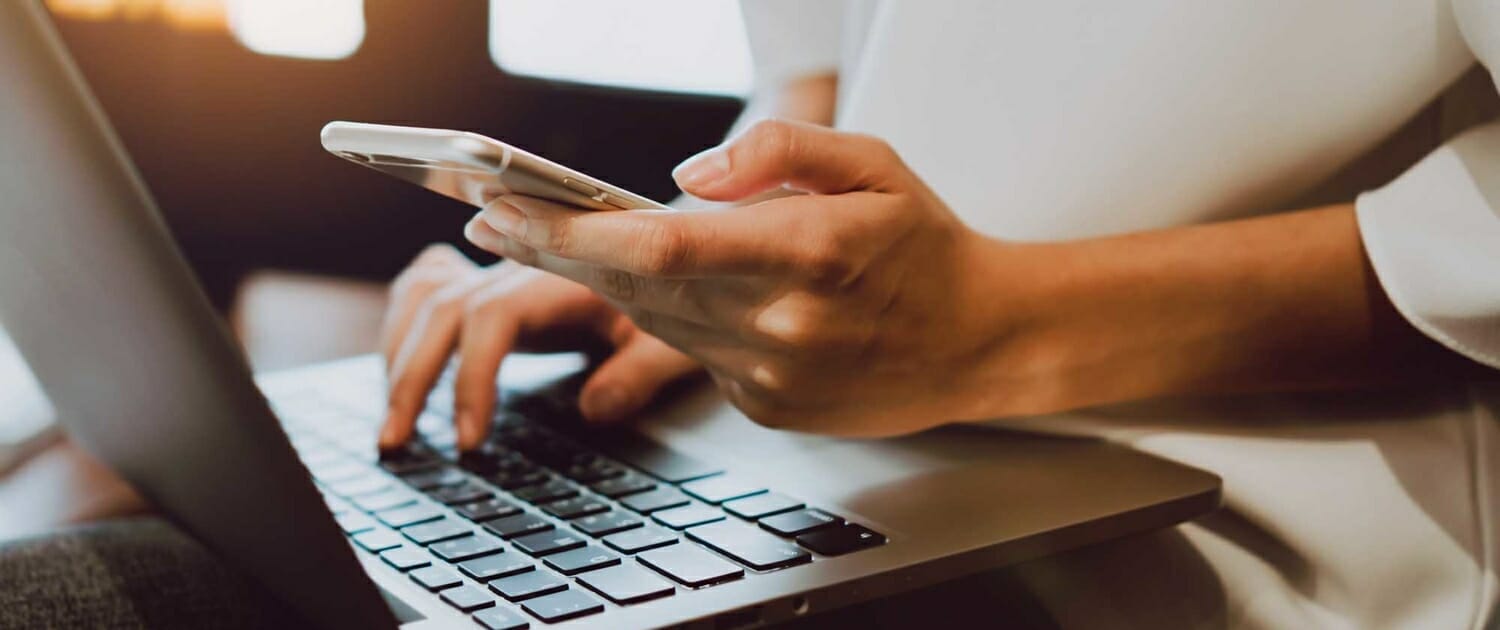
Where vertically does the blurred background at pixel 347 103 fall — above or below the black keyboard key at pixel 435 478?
above

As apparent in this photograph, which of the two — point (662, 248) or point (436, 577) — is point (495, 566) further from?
point (662, 248)

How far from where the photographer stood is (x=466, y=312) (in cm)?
67

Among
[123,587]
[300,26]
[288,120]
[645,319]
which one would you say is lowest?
[123,587]

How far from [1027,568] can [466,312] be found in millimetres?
344

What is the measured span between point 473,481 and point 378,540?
85 millimetres

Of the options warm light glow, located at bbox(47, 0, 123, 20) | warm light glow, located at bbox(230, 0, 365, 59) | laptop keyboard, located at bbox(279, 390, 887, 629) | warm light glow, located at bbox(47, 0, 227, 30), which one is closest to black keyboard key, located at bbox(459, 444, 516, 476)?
laptop keyboard, located at bbox(279, 390, 887, 629)

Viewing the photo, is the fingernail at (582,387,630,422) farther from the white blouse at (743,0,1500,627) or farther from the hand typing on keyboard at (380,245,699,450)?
the white blouse at (743,0,1500,627)

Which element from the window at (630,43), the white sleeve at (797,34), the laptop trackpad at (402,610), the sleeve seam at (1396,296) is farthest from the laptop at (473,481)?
the window at (630,43)

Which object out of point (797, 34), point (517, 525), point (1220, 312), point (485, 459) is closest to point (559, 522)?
point (517, 525)

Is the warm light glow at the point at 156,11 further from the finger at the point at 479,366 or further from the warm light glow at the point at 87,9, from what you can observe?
the finger at the point at 479,366

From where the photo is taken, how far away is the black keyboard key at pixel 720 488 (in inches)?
19.1

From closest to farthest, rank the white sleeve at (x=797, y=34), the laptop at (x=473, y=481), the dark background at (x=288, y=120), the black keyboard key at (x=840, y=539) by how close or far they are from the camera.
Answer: the laptop at (x=473, y=481) < the black keyboard key at (x=840, y=539) < the white sleeve at (x=797, y=34) < the dark background at (x=288, y=120)

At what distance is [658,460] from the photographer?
1.81 feet

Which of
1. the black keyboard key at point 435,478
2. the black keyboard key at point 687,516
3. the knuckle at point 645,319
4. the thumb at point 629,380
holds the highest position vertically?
the knuckle at point 645,319
